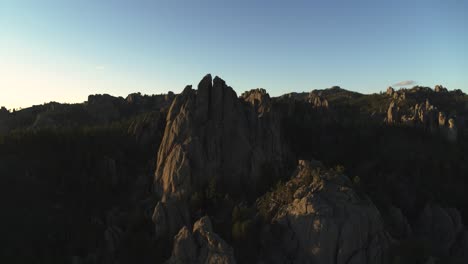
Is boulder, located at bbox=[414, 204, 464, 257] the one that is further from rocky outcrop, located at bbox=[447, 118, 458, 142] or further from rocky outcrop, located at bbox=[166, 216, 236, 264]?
rocky outcrop, located at bbox=[447, 118, 458, 142]

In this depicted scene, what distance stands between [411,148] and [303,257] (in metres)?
61.3

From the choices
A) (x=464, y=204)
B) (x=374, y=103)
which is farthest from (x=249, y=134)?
(x=374, y=103)

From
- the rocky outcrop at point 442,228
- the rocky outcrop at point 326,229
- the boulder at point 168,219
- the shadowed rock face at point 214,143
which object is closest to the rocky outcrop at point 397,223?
the rocky outcrop at point 442,228

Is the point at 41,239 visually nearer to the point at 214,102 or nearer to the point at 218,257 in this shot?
the point at 218,257

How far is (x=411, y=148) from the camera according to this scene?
8675 centimetres

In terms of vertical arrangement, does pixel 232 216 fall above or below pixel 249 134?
below

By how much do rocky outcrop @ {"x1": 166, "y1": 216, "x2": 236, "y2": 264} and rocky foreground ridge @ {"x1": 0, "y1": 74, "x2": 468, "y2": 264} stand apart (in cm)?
14

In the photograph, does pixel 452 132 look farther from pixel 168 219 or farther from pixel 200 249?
pixel 200 249

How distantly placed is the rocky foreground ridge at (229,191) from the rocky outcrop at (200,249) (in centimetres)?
14

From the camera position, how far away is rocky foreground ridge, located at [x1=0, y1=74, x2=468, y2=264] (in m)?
40.8

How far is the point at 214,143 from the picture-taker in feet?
194

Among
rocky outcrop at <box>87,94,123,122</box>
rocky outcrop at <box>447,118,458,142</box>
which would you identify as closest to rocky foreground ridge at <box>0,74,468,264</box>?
rocky outcrop at <box>447,118,458,142</box>

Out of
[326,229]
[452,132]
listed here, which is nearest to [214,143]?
[326,229]

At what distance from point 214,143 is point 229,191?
9192mm
